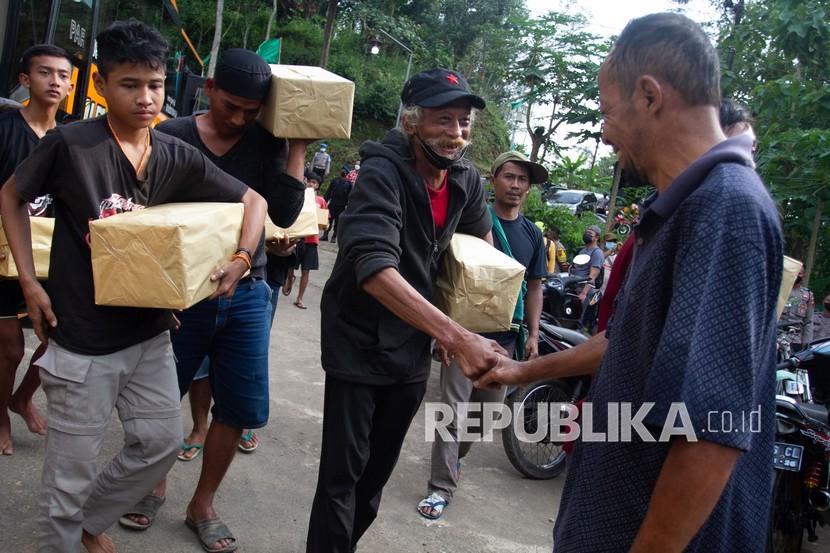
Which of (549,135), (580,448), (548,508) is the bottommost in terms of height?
(548,508)

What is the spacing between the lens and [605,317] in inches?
105

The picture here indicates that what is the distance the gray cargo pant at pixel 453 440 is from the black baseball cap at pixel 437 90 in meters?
1.76

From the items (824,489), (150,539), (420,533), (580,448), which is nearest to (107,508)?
(150,539)

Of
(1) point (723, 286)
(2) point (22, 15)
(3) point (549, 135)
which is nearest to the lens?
(1) point (723, 286)

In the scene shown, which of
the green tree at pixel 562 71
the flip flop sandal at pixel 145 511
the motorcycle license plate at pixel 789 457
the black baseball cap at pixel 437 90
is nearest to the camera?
the black baseball cap at pixel 437 90

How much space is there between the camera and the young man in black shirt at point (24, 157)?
3658 mm

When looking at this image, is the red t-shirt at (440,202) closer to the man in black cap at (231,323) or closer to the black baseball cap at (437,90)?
the black baseball cap at (437,90)

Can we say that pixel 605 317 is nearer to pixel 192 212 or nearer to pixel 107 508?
pixel 192 212

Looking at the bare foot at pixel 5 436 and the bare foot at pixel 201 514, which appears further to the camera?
the bare foot at pixel 5 436

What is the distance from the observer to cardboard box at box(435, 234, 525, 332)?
9.46ft

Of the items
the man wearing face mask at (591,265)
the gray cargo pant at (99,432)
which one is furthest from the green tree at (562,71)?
the gray cargo pant at (99,432)

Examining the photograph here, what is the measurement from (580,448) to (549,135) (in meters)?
21.9

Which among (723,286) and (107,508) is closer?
(723,286)

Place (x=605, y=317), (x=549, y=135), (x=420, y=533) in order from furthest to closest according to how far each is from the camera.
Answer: (x=549, y=135), (x=420, y=533), (x=605, y=317)
